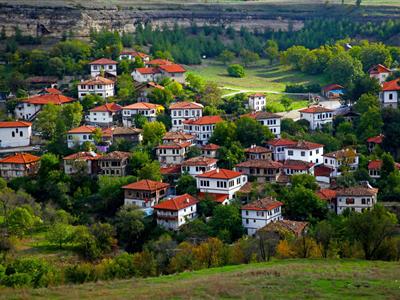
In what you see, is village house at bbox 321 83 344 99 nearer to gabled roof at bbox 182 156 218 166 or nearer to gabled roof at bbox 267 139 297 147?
gabled roof at bbox 267 139 297 147

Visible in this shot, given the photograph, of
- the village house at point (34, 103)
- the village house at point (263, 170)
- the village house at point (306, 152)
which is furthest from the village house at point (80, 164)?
the village house at point (306, 152)

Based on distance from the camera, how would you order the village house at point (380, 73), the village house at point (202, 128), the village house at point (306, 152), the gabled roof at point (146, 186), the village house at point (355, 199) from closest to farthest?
the village house at point (355, 199) → the gabled roof at point (146, 186) → the village house at point (306, 152) → the village house at point (202, 128) → the village house at point (380, 73)

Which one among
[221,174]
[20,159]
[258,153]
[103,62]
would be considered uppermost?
[103,62]

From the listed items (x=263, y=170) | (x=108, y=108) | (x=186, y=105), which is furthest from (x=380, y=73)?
(x=108, y=108)

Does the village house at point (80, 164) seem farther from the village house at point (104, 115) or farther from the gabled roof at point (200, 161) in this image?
the village house at point (104, 115)

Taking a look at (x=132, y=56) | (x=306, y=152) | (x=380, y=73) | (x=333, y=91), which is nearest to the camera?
(x=306, y=152)

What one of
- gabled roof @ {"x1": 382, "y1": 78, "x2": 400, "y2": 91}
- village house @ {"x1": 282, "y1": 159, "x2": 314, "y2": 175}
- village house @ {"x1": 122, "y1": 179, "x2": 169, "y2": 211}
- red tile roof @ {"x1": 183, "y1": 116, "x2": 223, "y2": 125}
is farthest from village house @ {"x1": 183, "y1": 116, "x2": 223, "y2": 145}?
gabled roof @ {"x1": 382, "y1": 78, "x2": 400, "y2": 91}

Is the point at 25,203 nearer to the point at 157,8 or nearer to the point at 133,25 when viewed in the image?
the point at 133,25

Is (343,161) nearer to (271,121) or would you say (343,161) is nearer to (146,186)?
(271,121)
